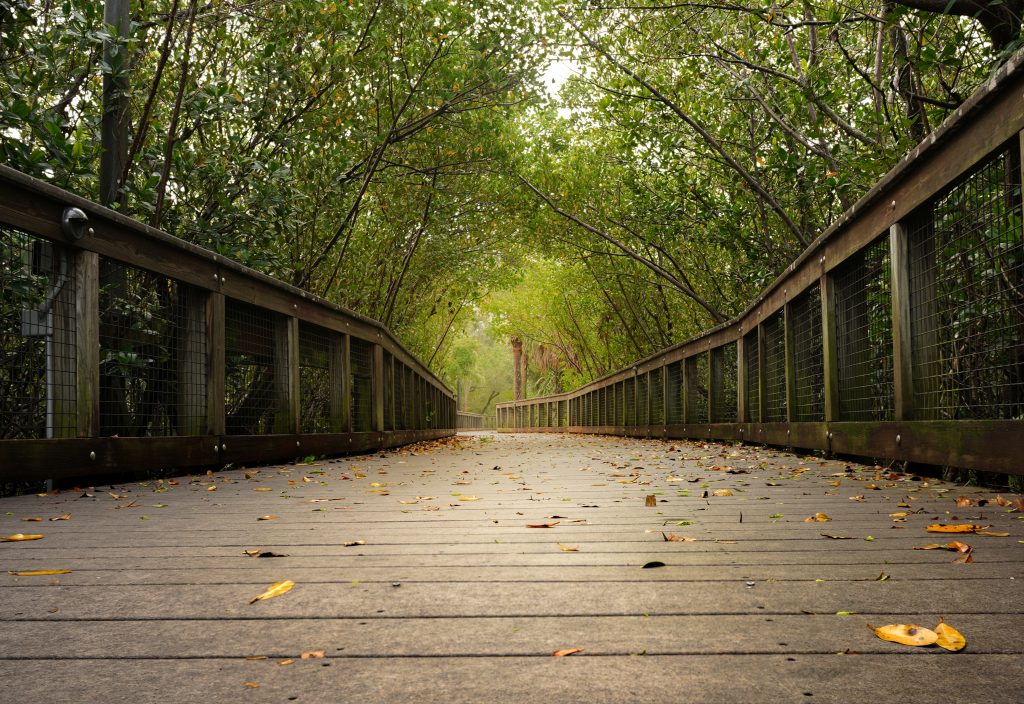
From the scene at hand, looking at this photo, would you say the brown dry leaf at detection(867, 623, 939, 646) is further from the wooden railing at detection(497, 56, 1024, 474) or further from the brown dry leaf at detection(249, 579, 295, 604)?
the wooden railing at detection(497, 56, 1024, 474)

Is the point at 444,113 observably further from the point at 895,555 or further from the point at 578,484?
the point at 895,555

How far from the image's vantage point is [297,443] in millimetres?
6785

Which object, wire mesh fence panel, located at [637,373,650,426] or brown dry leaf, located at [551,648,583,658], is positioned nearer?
brown dry leaf, located at [551,648,583,658]

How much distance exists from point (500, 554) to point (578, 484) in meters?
2.43

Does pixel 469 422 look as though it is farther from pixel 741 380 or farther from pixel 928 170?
pixel 928 170

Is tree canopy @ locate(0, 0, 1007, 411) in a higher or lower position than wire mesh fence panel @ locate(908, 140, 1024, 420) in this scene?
higher

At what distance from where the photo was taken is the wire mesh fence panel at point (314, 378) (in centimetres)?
724

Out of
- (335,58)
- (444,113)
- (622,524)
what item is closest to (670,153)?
(444,113)

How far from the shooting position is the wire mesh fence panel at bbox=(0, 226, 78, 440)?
12.5 feet

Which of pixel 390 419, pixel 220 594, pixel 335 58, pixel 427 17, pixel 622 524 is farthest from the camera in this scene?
pixel 390 419

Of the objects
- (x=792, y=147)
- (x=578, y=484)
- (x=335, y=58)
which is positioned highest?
(x=335, y=58)

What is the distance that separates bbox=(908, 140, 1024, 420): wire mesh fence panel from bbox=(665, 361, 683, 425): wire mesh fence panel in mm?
7826

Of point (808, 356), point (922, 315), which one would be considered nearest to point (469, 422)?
point (808, 356)

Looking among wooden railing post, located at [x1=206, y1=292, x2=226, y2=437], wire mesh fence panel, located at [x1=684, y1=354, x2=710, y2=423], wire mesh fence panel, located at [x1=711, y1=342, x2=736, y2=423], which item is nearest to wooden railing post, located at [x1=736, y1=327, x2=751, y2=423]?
wire mesh fence panel, located at [x1=711, y1=342, x2=736, y2=423]
